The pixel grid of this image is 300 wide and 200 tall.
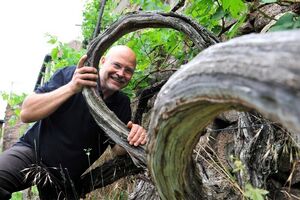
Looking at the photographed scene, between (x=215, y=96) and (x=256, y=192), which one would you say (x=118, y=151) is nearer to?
(x=256, y=192)

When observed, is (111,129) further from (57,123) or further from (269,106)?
(269,106)

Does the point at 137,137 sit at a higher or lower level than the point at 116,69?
lower

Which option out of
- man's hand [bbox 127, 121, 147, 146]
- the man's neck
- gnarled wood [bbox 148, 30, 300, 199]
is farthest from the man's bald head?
gnarled wood [bbox 148, 30, 300, 199]

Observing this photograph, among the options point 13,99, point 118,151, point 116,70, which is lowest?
point 13,99

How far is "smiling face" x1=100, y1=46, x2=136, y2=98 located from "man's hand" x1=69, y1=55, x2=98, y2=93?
12.1 inches

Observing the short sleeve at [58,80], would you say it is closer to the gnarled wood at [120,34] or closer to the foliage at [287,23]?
the gnarled wood at [120,34]

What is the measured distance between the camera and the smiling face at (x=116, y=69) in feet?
10.8

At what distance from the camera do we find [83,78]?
291 cm

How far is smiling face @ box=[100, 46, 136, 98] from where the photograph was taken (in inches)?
129

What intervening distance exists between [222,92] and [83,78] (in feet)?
6.54

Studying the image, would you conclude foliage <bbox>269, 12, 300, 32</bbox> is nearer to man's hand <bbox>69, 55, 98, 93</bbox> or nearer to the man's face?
man's hand <bbox>69, 55, 98, 93</bbox>

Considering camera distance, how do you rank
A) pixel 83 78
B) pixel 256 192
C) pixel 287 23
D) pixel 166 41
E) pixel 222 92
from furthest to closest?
pixel 166 41
pixel 83 78
pixel 287 23
pixel 256 192
pixel 222 92

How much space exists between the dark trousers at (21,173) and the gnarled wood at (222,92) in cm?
160

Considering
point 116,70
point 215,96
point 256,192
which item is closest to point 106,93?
point 116,70
